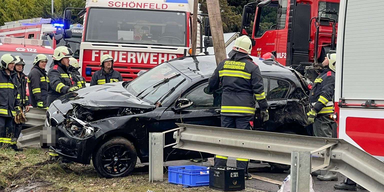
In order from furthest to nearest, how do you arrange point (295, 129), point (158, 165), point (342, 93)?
point (295, 129)
point (158, 165)
point (342, 93)

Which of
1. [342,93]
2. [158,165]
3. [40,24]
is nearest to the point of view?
[342,93]

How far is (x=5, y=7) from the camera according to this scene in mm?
47281

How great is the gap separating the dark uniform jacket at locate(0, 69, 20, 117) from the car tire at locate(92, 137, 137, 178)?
3.15 m

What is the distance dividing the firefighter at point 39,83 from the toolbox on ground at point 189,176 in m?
4.12

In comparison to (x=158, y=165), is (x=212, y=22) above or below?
above

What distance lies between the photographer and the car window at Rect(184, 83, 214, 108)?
8641 millimetres

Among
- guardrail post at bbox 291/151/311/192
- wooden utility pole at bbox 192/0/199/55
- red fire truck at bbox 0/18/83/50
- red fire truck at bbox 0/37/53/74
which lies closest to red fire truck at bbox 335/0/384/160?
guardrail post at bbox 291/151/311/192

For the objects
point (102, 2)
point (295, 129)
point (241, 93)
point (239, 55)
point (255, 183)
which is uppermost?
point (102, 2)

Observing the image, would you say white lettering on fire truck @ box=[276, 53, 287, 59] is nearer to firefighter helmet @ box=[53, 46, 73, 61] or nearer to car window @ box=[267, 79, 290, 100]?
car window @ box=[267, 79, 290, 100]

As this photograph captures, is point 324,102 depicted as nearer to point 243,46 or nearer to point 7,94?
point 243,46

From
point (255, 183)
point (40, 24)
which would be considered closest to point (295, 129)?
point (255, 183)

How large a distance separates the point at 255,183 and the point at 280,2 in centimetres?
779

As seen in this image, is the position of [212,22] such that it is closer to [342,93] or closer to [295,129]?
[295,129]

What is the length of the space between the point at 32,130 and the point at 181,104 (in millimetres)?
2634
